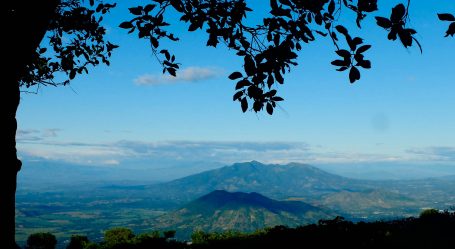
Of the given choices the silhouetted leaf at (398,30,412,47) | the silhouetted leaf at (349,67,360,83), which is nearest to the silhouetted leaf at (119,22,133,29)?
the silhouetted leaf at (349,67,360,83)

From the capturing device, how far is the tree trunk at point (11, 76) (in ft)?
16.5

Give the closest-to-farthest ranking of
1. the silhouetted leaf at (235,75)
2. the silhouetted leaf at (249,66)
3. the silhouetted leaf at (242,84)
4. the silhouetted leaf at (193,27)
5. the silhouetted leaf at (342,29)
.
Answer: the silhouetted leaf at (342,29), the silhouetted leaf at (249,66), the silhouetted leaf at (235,75), the silhouetted leaf at (242,84), the silhouetted leaf at (193,27)

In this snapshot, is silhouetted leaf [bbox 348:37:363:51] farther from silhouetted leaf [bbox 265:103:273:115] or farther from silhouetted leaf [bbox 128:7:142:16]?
silhouetted leaf [bbox 128:7:142:16]

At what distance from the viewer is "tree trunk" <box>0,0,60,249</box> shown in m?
5.04

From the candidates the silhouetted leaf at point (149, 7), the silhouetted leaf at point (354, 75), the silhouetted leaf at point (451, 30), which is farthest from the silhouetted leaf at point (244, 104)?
the silhouetted leaf at point (451, 30)

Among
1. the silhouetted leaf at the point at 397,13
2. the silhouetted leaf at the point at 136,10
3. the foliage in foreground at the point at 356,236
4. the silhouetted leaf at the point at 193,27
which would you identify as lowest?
the foliage in foreground at the point at 356,236

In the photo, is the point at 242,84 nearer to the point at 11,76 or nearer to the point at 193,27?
the point at 193,27

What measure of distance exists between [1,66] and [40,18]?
912 millimetres

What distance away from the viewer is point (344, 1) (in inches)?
261

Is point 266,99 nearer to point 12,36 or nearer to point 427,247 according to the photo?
point 12,36

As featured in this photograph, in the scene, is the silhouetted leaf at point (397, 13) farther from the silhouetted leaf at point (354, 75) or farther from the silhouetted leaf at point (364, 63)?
the silhouetted leaf at point (354, 75)

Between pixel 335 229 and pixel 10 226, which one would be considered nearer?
pixel 10 226

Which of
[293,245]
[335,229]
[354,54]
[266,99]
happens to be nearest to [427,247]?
[335,229]

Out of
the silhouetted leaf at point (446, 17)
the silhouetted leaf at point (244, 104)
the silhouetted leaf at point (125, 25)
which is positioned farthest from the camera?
the silhouetted leaf at point (125, 25)
